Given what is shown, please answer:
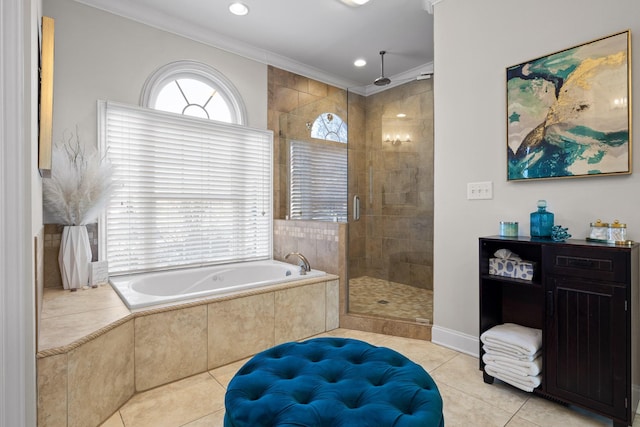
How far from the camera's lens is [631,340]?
4.83ft

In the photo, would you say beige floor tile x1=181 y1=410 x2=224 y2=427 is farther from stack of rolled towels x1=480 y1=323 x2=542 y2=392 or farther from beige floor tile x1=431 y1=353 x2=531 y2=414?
stack of rolled towels x1=480 y1=323 x2=542 y2=392

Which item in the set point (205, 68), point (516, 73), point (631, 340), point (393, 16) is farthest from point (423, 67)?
point (631, 340)

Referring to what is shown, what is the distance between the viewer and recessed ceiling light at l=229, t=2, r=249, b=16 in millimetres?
2706

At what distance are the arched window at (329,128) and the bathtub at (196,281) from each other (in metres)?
1.43

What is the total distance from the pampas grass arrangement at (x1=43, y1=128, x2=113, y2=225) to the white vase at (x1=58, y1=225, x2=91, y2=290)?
66 mm

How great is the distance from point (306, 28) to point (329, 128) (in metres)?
0.97

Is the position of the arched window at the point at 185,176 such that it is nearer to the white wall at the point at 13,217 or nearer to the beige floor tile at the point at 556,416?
the white wall at the point at 13,217

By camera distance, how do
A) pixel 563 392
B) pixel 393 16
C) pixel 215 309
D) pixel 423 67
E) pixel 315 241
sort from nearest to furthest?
pixel 563 392 < pixel 215 309 < pixel 393 16 < pixel 315 241 < pixel 423 67

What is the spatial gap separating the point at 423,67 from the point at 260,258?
2.97 meters

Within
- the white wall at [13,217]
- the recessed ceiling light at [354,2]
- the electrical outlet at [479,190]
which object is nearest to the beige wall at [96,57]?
the recessed ceiling light at [354,2]

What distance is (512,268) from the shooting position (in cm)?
195

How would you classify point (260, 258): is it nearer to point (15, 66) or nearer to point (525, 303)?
point (525, 303)

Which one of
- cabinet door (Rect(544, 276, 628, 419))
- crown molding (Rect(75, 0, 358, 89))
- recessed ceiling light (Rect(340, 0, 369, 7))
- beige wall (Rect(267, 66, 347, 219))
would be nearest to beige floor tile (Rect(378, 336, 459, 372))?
cabinet door (Rect(544, 276, 628, 419))

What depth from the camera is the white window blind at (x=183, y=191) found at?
2.72m
